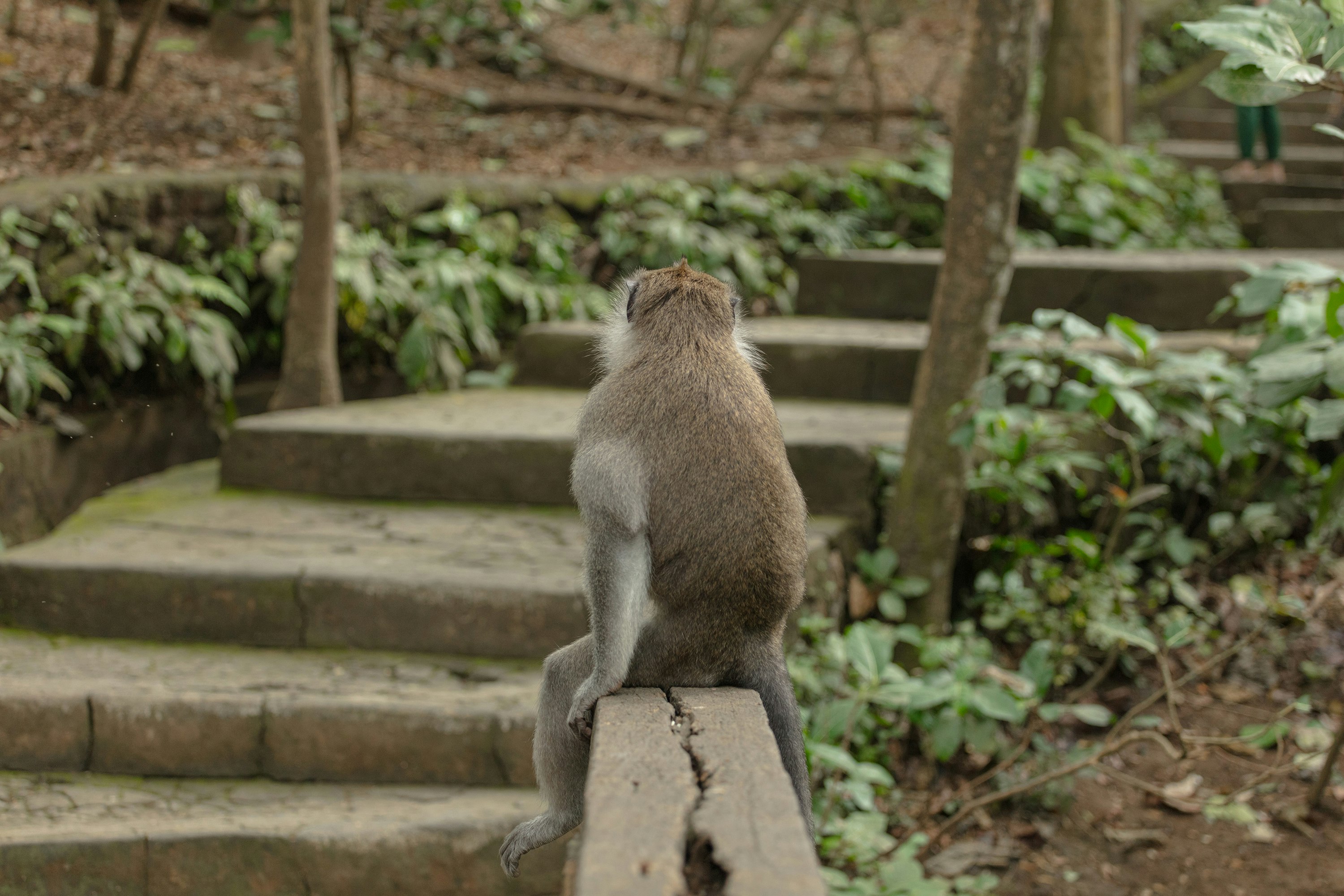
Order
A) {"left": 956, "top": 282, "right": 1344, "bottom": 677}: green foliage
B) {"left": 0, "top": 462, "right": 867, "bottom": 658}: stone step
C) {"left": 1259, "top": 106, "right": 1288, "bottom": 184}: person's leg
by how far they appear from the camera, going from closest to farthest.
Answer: {"left": 0, "top": 462, "right": 867, "bottom": 658}: stone step → {"left": 956, "top": 282, "right": 1344, "bottom": 677}: green foliage → {"left": 1259, "top": 106, "right": 1288, "bottom": 184}: person's leg

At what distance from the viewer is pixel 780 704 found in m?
2.35

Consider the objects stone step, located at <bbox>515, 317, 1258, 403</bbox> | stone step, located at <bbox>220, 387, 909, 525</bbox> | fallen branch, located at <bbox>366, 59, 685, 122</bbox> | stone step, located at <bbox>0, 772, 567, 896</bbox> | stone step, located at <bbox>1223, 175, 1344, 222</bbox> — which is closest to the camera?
stone step, located at <bbox>0, 772, 567, 896</bbox>

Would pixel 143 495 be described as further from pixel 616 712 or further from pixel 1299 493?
pixel 1299 493

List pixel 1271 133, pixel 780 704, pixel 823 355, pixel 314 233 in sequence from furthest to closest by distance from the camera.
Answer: pixel 1271 133
pixel 823 355
pixel 314 233
pixel 780 704

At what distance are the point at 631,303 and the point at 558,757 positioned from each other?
3.18 feet

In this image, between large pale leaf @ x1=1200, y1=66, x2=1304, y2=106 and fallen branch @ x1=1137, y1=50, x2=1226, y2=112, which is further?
fallen branch @ x1=1137, y1=50, x2=1226, y2=112

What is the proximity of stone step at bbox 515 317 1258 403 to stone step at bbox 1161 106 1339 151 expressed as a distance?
206 inches

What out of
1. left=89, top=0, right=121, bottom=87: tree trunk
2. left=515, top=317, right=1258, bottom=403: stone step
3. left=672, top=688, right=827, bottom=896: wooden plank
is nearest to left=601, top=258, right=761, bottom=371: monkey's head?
left=672, top=688, right=827, bottom=896: wooden plank

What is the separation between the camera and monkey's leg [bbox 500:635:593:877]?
7.71 ft

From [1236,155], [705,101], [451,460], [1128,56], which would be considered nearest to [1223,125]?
[1236,155]

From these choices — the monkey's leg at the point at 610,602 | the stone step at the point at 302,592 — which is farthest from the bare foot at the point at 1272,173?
the monkey's leg at the point at 610,602

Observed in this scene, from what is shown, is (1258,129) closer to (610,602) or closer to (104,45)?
(104,45)

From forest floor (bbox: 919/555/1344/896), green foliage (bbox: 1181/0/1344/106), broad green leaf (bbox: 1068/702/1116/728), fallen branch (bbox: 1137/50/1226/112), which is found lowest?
forest floor (bbox: 919/555/1344/896)

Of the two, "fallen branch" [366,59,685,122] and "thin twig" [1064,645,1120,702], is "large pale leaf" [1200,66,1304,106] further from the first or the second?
"fallen branch" [366,59,685,122]
